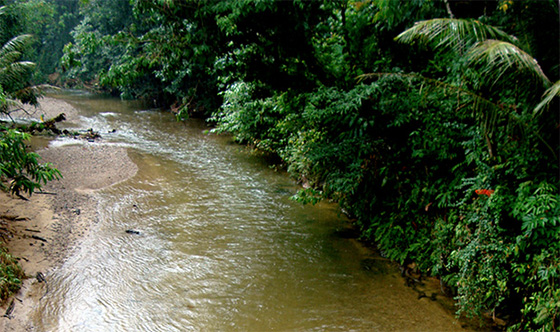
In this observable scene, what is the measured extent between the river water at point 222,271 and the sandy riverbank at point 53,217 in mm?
192

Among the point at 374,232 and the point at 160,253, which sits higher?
the point at 374,232

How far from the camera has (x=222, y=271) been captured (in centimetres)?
547

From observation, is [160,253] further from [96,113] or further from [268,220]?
[96,113]

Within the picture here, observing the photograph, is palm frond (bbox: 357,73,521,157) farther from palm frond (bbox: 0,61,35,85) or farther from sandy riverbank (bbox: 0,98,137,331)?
palm frond (bbox: 0,61,35,85)

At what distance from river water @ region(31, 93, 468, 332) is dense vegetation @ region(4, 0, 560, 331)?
0.69m

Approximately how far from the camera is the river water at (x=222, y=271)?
14.6 ft

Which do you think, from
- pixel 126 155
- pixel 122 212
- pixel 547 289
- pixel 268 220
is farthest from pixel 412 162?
pixel 126 155

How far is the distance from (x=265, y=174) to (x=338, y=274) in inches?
200

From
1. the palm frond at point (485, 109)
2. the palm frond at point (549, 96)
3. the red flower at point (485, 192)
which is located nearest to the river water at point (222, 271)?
the red flower at point (485, 192)

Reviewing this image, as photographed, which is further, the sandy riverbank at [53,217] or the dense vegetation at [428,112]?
the sandy riverbank at [53,217]

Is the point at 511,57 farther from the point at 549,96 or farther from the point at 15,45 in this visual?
the point at 15,45

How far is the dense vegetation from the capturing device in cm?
382

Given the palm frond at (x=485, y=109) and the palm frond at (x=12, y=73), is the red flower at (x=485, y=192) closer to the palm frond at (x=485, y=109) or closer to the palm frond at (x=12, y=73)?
the palm frond at (x=485, y=109)

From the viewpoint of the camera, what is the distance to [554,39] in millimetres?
4039
